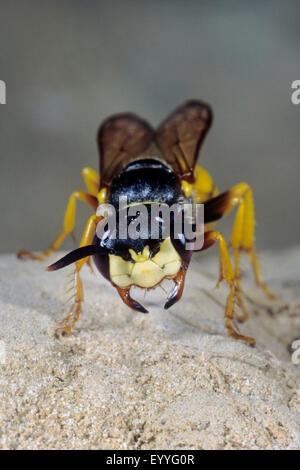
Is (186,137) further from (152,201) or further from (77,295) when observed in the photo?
(77,295)

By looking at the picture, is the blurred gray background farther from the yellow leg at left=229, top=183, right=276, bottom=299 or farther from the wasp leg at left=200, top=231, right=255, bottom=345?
the wasp leg at left=200, top=231, right=255, bottom=345

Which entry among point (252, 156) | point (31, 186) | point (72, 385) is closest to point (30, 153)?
point (31, 186)

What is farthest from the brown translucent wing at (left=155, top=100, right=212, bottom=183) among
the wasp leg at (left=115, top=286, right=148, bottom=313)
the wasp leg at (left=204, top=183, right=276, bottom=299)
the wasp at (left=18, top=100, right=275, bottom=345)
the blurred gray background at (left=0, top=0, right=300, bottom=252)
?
the blurred gray background at (left=0, top=0, right=300, bottom=252)

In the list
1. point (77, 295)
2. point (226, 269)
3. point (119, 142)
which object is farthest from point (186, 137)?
point (77, 295)

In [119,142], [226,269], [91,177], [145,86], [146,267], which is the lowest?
[226,269]

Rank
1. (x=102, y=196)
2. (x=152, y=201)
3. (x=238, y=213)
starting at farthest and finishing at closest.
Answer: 1. (x=238, y=213)
2. (x=102, y=196)
3. (x=152, y=201)

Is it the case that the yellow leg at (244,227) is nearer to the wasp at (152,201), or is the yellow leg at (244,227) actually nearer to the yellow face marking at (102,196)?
the wasp at (152,201)
